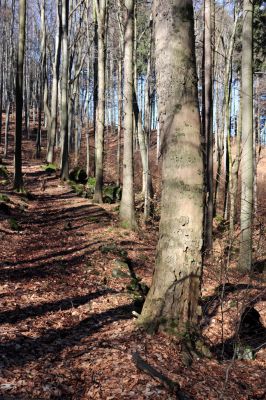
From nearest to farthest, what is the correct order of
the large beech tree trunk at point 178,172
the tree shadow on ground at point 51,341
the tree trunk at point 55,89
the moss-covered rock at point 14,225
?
the tree shadow on ground at point 51,341, the large beech tree trunk at point 178,172, the moss-covered rock at point 14,225, the tree trunk at point 55,89

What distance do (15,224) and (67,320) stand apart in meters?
5.30

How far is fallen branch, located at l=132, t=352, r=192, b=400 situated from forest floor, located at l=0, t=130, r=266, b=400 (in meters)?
0.05

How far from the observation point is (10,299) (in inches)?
217

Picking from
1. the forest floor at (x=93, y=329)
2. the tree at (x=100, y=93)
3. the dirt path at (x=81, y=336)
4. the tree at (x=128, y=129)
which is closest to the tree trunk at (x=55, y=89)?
the tree at (x=100, y=93)

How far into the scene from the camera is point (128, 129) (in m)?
11.4

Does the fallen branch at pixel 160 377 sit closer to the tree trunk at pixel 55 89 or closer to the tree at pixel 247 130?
the tree at pixel 247 130

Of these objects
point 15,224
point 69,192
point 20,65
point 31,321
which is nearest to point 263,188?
point 69,192

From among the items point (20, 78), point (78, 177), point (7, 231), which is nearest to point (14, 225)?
point (7, 231)

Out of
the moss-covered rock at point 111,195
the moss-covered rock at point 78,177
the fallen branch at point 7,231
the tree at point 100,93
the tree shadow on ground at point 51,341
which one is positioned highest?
the tree at point 100,93

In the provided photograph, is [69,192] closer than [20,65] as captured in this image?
No

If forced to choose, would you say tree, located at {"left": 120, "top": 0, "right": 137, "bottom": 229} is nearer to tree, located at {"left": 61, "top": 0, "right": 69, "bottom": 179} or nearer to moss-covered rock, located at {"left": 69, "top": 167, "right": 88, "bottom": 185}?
tree, located at {"left": 61, "top": 0, "right": 69, "bottom": 179}

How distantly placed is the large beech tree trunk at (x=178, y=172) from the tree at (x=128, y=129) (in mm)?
6767

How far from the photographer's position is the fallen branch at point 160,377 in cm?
342

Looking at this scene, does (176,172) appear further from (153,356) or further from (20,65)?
(20,65)
